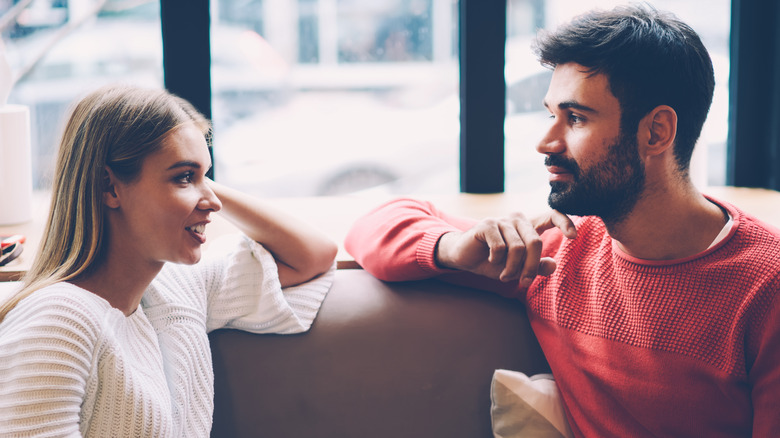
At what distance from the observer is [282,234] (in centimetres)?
148

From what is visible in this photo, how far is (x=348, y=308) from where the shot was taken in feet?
4.99

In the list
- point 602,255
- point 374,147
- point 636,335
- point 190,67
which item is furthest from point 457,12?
point 636,335

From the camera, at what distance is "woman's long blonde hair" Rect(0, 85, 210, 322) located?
1164 millimetres

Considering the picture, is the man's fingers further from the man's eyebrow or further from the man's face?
the man's eyebrow

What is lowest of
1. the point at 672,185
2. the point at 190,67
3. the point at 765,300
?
the point at 765,300

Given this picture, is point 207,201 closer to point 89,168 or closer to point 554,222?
point 89,168

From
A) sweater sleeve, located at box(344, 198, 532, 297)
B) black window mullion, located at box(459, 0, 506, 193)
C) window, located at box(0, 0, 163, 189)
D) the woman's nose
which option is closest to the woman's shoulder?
the woman's nose

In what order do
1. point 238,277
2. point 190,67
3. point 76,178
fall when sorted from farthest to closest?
1. point 190,67
2. point 238,277
3. point 76,178

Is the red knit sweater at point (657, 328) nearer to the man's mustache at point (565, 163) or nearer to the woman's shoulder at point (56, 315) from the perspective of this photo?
the man's mustache at point (565, 163)

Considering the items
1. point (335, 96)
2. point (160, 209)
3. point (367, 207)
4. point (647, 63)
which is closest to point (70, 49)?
point (335, 96)

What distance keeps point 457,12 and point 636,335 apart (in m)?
1.21

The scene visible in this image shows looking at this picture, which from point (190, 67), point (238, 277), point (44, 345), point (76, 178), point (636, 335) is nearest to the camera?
point (44, 345)

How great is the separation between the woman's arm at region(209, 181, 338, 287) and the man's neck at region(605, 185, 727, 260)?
1.79ft

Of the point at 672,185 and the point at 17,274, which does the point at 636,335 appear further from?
the point at 17,274
